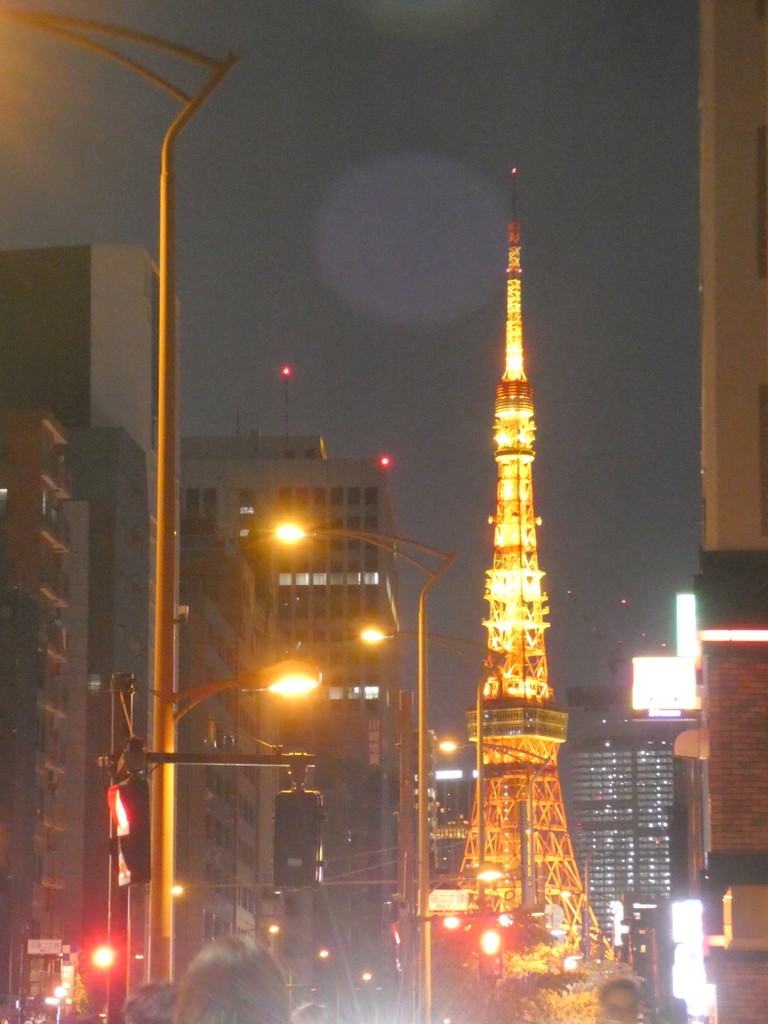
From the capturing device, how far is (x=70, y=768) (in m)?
92.9

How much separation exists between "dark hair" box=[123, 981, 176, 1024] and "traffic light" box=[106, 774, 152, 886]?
9.08m

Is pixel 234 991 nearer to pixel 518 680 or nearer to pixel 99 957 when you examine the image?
pixel 99 957

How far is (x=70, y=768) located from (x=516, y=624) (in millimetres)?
57285

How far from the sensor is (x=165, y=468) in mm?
17922

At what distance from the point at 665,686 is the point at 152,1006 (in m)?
29.4

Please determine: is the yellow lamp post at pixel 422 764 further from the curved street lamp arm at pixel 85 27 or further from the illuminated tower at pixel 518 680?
the illuminated tower at pixel 518 680

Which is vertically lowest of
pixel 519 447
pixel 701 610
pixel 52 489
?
pixel 701 610

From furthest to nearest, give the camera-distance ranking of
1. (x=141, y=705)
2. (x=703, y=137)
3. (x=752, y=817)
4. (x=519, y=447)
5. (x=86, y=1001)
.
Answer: (x=519, y=447) < (x=141, y=705) < (x=86, y=1001) < (x=703, y=137) < (x=752, y=817)

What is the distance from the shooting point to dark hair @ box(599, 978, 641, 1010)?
9242 mm

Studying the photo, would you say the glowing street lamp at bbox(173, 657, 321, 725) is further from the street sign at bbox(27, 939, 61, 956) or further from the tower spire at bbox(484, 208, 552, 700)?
the tower spire at bbox(484, 208, 552, 700)

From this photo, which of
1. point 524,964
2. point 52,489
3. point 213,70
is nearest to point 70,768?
point 52,489

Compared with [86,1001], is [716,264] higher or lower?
higher

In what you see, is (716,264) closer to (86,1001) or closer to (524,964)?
(524,964)

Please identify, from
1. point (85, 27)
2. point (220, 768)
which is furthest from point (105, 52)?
point (220, 768)
